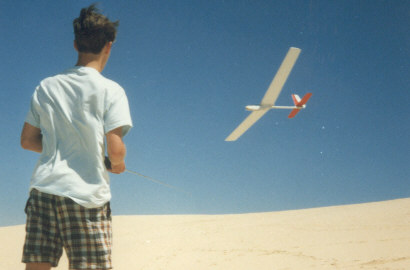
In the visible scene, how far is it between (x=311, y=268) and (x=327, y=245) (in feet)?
6.15

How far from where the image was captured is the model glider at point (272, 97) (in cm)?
940

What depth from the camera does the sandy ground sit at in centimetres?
585

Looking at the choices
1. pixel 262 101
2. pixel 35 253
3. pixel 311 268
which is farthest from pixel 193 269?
pixel 262 101

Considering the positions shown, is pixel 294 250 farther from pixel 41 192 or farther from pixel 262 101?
pixel 41 192

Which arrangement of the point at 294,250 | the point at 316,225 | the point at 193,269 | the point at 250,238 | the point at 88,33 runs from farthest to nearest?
the point at 316,225, the point at 250,238, the point at 294,250, the point at 193,269, the point at 88,33

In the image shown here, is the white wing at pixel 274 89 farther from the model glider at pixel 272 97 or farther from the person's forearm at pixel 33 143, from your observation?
the person's forearm at pixel 33 143

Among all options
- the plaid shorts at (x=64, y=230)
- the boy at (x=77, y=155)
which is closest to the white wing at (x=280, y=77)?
the boy at (x=77, y=155)

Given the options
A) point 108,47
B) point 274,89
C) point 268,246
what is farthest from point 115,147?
point 274,89

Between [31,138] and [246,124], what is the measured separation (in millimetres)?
10423

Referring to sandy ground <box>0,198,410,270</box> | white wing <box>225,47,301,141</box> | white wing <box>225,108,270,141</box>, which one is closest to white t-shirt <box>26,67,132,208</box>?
sandy ground <box>0,198,410,270</box>

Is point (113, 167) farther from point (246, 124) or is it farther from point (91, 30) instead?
point (246, 124)

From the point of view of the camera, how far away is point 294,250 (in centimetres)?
680

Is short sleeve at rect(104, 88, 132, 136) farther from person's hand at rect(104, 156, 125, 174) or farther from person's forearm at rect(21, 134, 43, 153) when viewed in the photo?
person's forearm at rect(21, 134, 43, 153)

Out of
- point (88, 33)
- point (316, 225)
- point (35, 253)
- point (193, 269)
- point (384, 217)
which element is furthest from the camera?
point (384, 217)
